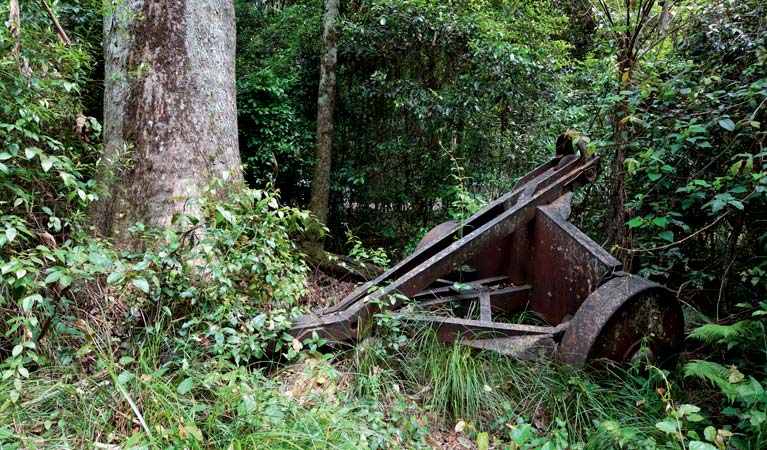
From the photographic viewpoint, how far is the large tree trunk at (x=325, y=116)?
612 centimetres

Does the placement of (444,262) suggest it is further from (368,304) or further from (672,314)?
(672,314)

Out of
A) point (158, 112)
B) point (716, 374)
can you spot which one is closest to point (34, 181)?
point (158, 112)

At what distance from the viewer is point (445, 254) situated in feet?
9.73

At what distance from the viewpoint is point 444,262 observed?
9.75 ft

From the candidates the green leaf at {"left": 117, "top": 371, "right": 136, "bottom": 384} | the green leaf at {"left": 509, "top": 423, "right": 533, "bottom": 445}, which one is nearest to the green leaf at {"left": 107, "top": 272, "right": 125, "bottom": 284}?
the green leaf at {"left": 117, "top": 371, "right": 136, "bottom": 384}

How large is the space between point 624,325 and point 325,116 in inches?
191

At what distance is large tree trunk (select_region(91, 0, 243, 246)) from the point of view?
10.4ft

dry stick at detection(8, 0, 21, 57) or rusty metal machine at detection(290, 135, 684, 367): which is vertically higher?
dry stick at detection(8, 0, 21, 57)

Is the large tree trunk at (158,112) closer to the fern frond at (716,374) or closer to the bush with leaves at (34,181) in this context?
the bush with leaves at (34,181)

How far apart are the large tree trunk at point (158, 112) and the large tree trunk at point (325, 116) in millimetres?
2742

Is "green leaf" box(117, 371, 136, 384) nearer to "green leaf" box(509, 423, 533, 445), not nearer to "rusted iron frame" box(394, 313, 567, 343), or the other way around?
"rusted iron frame" box(394, 313, 567, 343)

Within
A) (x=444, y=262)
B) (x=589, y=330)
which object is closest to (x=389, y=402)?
(x=444, y=262)

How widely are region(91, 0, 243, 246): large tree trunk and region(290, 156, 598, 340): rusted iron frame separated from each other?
1297 mm

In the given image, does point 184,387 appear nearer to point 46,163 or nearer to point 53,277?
point 53,277
